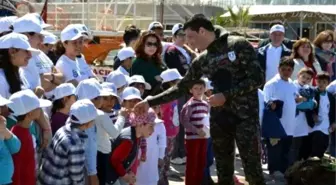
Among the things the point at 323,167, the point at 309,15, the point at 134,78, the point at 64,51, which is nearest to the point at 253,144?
the point at 323,167

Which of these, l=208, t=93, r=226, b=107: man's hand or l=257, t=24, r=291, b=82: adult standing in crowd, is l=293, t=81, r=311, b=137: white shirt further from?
l=208, t=93, r=226, b=107: man's hand

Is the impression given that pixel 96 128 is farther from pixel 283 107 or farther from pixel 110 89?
pixel 283 107

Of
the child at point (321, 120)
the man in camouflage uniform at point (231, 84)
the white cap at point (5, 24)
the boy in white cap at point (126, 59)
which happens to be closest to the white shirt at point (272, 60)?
the child at point (321, 120)

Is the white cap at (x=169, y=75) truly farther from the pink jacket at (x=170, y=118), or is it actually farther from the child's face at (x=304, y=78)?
the child's face at (x=304, y=78)

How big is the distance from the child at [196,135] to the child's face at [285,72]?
1248 mm

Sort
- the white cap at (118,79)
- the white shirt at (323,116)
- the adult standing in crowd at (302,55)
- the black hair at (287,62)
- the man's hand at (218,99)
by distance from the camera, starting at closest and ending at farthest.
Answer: the man's hand at (218,99)
the white cap at (118,79)
the black hair at (287,62)
the white shirt at (323,116)
the adult standing in crowd at (302,55)

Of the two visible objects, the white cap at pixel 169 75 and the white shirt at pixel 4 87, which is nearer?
the white shirt at pixel 4 87

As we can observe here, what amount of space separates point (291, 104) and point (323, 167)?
1.55 m

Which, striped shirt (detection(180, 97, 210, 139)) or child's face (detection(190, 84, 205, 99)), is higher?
child's face (detection(190, 84, 205, 99))

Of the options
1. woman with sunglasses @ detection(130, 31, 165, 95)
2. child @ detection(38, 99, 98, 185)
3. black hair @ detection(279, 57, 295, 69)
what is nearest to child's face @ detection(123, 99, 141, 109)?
woman with sunglasses @ detection(130, 31, 165, 95)

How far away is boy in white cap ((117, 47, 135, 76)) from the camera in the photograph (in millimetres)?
8014

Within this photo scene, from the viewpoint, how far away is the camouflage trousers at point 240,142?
5953 millimetres

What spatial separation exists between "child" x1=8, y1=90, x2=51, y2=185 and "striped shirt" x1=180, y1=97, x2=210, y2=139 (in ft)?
9.10

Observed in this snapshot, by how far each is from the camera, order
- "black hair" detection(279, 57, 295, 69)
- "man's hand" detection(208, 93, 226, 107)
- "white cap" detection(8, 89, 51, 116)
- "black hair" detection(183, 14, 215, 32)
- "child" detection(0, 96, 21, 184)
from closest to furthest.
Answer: "child" detection(0, 96, 21, 184)
"white cap" detection(8, 89, 51, 116)
"man's hand" detection(208, 93, 226, 107)
"black hair" detection(183, 14, 215, 32)
"black hair" detection(279, 57, 295, 69)
